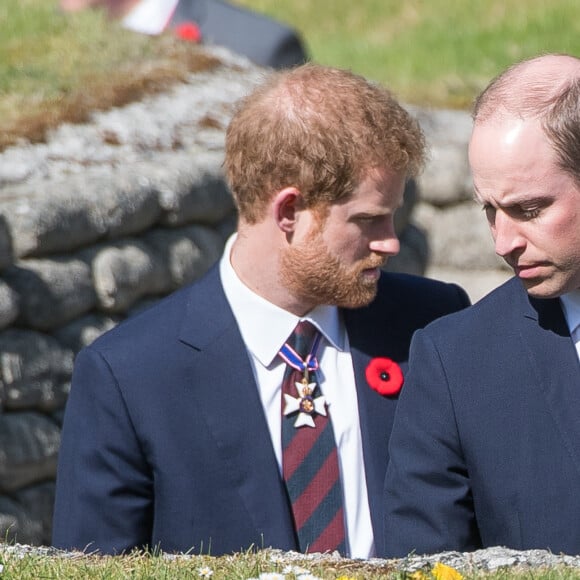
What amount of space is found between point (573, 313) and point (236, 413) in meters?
0.95

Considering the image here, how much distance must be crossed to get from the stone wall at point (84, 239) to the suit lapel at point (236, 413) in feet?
5.16

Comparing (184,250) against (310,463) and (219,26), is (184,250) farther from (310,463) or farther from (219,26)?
(219,26)

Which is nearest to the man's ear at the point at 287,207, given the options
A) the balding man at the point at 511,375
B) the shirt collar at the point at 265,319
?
the shirt collar at the point at 265,319

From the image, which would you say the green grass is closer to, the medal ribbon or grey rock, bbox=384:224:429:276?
grey rock, bbox=384:224:429:276

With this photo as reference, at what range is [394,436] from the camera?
302 centimetres

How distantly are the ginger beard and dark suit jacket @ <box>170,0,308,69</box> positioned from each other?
495cm

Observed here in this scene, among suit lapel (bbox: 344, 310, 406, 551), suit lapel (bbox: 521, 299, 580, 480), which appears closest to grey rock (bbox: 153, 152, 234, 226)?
suit lapel (bbox: 344, 310, 406, 551)

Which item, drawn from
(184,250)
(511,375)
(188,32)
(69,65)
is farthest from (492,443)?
(188,32)

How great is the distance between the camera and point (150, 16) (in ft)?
27.8

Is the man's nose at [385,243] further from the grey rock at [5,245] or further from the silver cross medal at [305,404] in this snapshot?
the grey rock at [5,245]

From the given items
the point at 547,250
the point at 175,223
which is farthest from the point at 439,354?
the point at 175,223

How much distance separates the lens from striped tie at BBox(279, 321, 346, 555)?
3391 millimetres

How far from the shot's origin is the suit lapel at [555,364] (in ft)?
9.55

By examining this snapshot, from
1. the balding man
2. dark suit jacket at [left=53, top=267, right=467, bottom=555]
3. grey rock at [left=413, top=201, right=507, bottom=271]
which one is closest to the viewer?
the balding man
